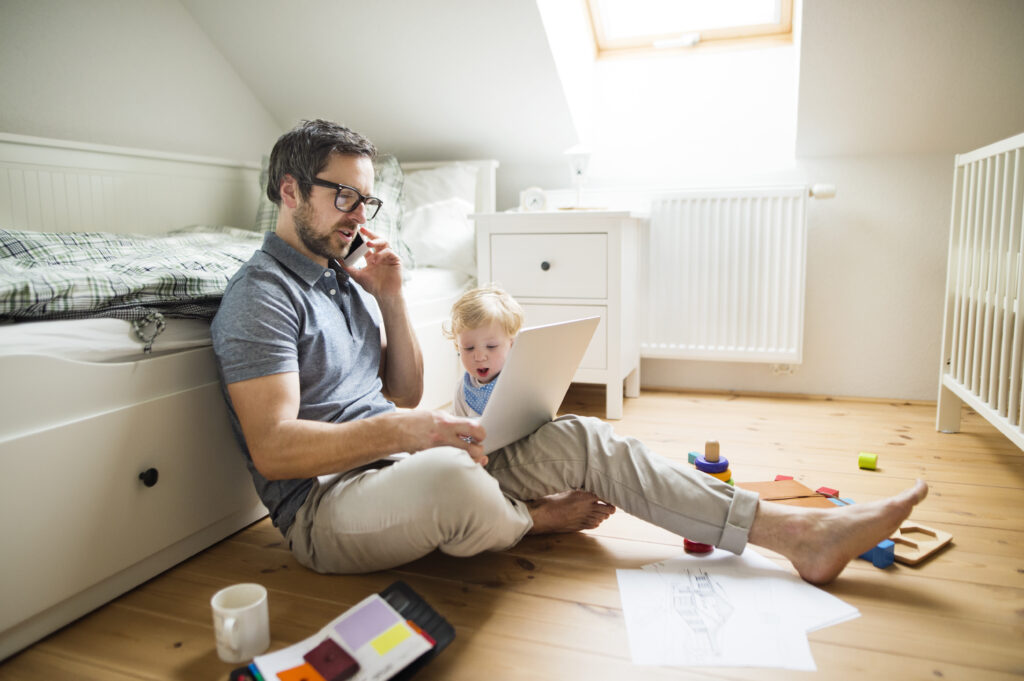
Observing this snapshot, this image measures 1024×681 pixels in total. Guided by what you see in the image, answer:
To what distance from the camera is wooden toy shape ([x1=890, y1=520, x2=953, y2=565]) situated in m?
1.33

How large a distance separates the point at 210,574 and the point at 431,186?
1.75 meters

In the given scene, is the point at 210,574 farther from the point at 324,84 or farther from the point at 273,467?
the point at 324,84

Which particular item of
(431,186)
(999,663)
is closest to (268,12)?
(431,186)

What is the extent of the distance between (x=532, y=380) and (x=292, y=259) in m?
0.48

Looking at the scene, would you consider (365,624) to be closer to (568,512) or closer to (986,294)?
(568,512)

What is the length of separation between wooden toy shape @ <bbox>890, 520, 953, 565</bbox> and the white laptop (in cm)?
70

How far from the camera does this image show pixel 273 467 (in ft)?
3.71

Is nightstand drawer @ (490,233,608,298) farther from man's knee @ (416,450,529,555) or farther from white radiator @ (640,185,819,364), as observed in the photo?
man's knee @ (416,450,529,555)

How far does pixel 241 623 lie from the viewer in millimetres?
1032

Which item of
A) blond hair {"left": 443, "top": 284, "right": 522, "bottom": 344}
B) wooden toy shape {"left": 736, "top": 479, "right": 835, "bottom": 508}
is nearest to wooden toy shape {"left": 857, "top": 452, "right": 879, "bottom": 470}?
wooden toy shape {"left": 736, "top": 479, "right": 835, "bottom": 508}

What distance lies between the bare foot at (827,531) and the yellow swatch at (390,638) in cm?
63

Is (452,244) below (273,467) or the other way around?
the other way around

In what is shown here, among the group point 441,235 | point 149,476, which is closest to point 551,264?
point 441,235

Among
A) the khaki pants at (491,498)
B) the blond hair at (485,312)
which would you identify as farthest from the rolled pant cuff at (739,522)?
the blond hair at (485,312)
